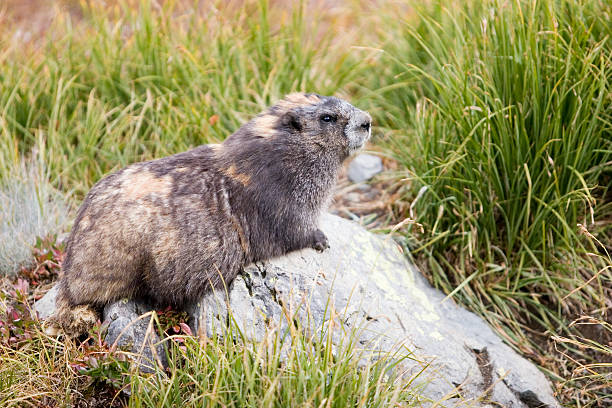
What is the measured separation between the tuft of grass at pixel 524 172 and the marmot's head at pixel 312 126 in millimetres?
696

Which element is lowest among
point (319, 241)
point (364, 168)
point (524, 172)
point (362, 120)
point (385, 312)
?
point (385, 312)

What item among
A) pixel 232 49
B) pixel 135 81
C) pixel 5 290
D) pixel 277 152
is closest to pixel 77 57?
pixel 135 81

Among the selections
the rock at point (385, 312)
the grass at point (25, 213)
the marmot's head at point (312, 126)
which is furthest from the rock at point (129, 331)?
the grass at point (25, 213)

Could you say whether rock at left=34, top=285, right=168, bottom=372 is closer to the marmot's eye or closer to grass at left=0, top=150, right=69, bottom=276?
grass at left=0, top=150, right=69, bottom=276

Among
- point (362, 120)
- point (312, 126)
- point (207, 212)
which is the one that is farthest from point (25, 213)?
point (362, 120)

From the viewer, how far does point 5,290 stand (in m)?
4.91

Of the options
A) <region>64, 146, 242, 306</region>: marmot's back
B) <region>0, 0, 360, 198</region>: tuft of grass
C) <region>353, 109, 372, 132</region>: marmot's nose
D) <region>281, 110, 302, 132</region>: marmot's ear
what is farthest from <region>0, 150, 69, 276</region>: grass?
<region>353, 109, 372, 132</region>: marmot's nose

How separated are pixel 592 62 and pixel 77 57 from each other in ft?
16.6

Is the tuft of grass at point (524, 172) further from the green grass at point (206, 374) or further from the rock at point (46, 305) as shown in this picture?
the rock at point (46, 305)

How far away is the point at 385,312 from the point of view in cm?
468

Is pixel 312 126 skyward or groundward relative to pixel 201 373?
skyward

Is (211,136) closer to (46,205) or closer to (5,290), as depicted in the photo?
(46,205)

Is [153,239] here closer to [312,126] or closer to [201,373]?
[201,373]

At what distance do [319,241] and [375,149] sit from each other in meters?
2.45
